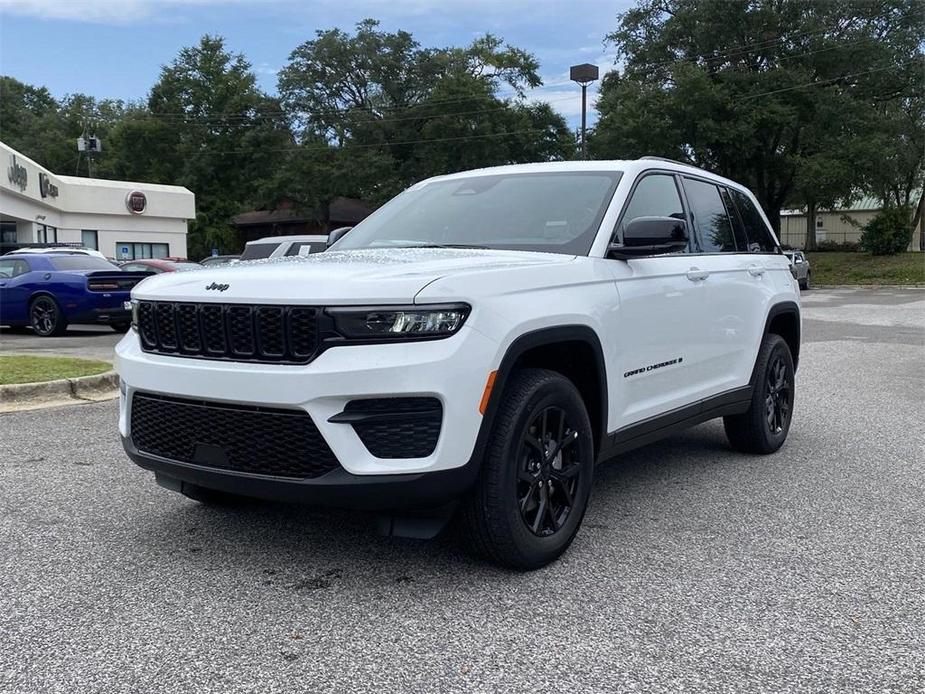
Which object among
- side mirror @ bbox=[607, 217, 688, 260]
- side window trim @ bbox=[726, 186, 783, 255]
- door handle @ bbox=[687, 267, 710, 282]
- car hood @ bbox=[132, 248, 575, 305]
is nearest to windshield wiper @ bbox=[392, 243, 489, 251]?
car hood @ bbox=[132, 248, 575, 305]

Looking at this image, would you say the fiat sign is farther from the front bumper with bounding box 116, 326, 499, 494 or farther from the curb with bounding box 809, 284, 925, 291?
the front bumper with bounding box 116, 326, 499, 494

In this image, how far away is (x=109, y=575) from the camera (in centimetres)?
382

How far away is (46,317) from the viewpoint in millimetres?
15305

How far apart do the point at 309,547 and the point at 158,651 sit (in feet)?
3.62

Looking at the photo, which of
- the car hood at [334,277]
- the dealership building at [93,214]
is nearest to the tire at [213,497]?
the car hood at [334,277]

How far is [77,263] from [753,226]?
12752 mm

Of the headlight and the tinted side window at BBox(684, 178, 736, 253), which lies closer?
the headlight

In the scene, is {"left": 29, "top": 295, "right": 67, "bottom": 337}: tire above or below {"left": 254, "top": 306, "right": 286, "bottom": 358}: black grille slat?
below

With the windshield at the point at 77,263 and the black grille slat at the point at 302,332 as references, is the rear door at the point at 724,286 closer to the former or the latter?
the black grille slat at the point at 302,332

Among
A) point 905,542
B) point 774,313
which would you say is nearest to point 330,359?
point 905,542

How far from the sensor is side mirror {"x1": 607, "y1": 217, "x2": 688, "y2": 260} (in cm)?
428

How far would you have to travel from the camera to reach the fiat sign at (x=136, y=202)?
44406 mm

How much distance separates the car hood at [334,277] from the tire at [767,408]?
2452 millimetres

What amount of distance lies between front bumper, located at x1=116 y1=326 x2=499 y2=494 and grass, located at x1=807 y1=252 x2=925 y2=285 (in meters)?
35.0
